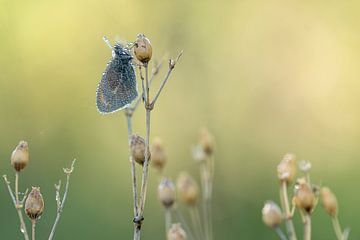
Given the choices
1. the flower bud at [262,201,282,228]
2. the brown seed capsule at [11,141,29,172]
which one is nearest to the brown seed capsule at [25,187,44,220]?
the brown seed capsule at [11,141,29,172]

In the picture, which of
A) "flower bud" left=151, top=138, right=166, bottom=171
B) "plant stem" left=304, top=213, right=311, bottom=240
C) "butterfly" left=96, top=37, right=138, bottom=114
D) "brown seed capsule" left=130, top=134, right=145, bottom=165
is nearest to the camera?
"plant stem" left=304, top=213, right=311, bottom=240

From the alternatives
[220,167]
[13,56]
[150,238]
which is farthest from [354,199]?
[13,56]

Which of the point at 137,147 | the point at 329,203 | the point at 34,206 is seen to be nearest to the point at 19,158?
the point at 34,206

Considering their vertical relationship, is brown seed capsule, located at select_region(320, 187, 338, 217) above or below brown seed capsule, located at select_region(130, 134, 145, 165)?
below

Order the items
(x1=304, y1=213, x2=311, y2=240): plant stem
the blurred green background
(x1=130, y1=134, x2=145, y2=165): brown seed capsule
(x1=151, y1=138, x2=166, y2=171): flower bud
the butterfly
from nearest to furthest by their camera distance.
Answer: (x1=304, y1=213, x2=311, y2=240): plant stem < (x1=130, y1=134, x2=145, y2=165): brown seed capsule < the butterfly < (x1=151, y1=138, x2=166, y2=171): flower bud < the blurred green background

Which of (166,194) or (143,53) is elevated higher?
(143,53)

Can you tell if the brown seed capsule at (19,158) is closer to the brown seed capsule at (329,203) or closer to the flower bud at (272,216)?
the flower bud at (272,216)

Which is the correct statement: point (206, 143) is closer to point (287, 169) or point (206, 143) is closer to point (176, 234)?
point (287, 169)

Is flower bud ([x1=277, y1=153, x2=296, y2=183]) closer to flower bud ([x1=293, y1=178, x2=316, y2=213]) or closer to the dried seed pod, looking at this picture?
flower bud ([x1=293, y1=178, x2=316, y2=213])
